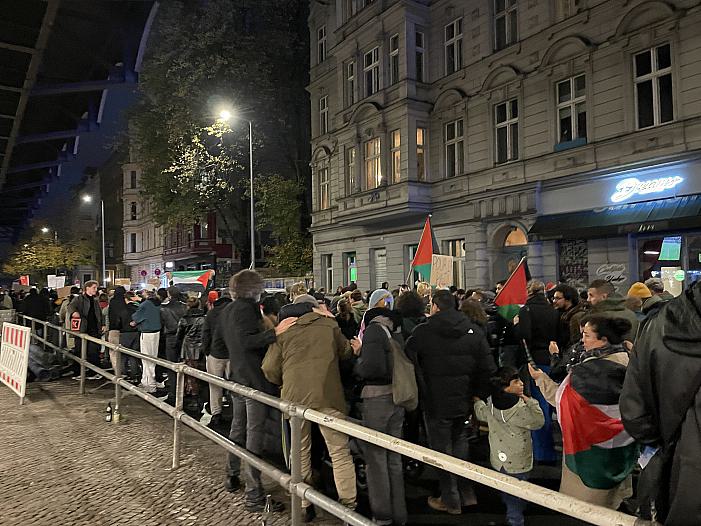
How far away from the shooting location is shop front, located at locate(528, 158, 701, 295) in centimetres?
1370

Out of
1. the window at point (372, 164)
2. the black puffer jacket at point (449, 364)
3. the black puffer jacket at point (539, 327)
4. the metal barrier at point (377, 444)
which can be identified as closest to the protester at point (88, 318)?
the metal barrier at point (377, 444)

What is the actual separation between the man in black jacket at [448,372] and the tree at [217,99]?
1001 inches

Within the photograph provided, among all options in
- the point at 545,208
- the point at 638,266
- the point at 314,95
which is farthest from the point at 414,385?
the point at 314,95

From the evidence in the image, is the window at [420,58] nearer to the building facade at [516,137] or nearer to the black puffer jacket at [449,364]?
the building facade at [516,137]

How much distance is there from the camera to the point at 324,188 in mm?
27953

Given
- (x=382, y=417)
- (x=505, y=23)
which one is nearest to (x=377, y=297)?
(x=382, y=417)

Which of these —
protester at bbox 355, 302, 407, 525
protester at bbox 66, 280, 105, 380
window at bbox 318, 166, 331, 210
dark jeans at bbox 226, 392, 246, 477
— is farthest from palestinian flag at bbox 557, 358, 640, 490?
window at bbox 318, 166, 331, 210

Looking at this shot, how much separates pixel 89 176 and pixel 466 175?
2562 inches

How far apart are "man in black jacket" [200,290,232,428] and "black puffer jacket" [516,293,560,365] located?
358cm

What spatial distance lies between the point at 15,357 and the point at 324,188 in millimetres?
19811

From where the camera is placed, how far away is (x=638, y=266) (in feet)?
49.1

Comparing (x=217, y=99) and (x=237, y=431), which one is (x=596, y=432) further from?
(x=217, y=99)

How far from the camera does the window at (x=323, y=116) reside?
27.7 meters

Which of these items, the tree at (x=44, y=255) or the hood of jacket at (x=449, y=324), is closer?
the hood of jacket at (x=449, y=324)
